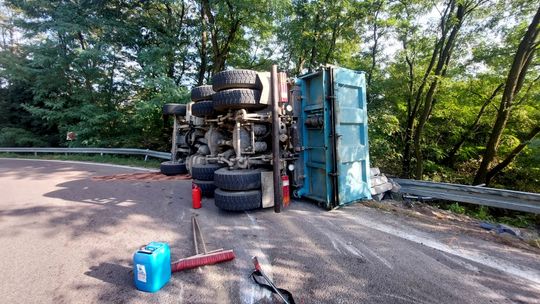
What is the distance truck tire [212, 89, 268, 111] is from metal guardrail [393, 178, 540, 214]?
381 centimetres

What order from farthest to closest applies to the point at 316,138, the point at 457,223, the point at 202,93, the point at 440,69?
the point at 440,69, the point at 202,93, the point at 316,138, the point at 457,223

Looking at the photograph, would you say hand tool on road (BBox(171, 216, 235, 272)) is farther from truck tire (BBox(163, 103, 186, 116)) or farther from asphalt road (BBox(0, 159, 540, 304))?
truck tire (BBox(163, 103, 186, 116))

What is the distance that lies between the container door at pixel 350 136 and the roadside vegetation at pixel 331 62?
374 cm

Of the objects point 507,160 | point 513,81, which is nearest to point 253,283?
point 507,160

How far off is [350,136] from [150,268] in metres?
3.81

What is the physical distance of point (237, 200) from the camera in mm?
3789

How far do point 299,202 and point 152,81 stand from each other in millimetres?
8339

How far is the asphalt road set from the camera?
6.61 feet

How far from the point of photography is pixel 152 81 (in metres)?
9.55

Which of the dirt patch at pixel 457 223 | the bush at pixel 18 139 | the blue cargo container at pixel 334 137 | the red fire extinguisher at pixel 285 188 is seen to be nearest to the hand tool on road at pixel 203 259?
the red fire extinguisher at pixel 285 188

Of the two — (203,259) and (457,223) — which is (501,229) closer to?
(457,223)

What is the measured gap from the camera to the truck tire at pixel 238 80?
13.6 feet

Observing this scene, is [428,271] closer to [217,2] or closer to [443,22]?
[443,22]

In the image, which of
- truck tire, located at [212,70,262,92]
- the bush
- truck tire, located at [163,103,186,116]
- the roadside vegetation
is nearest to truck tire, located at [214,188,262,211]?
truck tire, located at [212,70,262,92]
